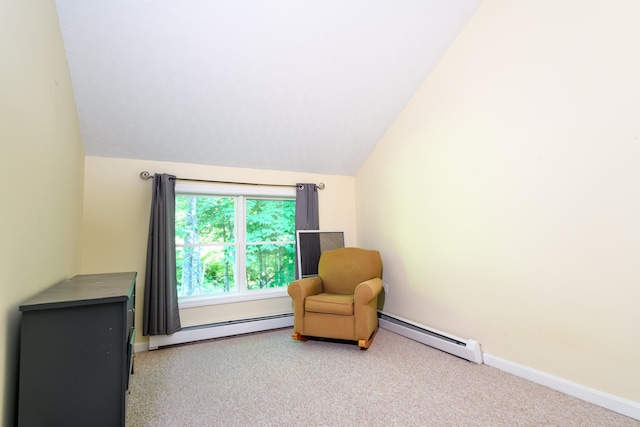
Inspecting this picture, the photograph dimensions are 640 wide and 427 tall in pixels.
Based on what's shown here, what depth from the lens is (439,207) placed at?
2.89m

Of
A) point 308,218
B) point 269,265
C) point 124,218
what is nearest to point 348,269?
point 308,218

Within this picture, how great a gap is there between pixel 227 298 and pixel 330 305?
1.24 m

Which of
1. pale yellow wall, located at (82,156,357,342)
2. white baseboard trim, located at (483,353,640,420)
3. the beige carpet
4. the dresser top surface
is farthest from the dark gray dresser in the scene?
white baseboard trim, located at (483,353,640,420)

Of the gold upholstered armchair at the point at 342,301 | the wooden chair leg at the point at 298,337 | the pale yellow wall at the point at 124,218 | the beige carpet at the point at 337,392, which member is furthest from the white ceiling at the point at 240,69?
the beige carpet at the point at 337,392

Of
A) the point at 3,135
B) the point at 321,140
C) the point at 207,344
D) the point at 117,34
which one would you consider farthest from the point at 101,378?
the point at 321,140

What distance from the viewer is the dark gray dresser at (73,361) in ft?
4.03

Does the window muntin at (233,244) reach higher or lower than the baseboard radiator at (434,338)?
higher

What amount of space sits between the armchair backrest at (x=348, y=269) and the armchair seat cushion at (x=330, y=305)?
365mm

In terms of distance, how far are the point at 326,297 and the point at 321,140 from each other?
68.8 inches

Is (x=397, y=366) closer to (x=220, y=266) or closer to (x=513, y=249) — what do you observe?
(x=513, y=249)

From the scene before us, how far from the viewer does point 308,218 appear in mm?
3820

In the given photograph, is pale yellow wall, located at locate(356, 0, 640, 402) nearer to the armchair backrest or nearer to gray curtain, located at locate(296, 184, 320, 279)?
the armchair backrest

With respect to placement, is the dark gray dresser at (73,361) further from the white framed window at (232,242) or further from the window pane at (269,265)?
the window pane at (269,265)

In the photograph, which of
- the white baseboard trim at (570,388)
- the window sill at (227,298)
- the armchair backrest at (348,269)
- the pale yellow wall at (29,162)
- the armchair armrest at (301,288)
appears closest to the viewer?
the pale yellow wall at (29,162)
